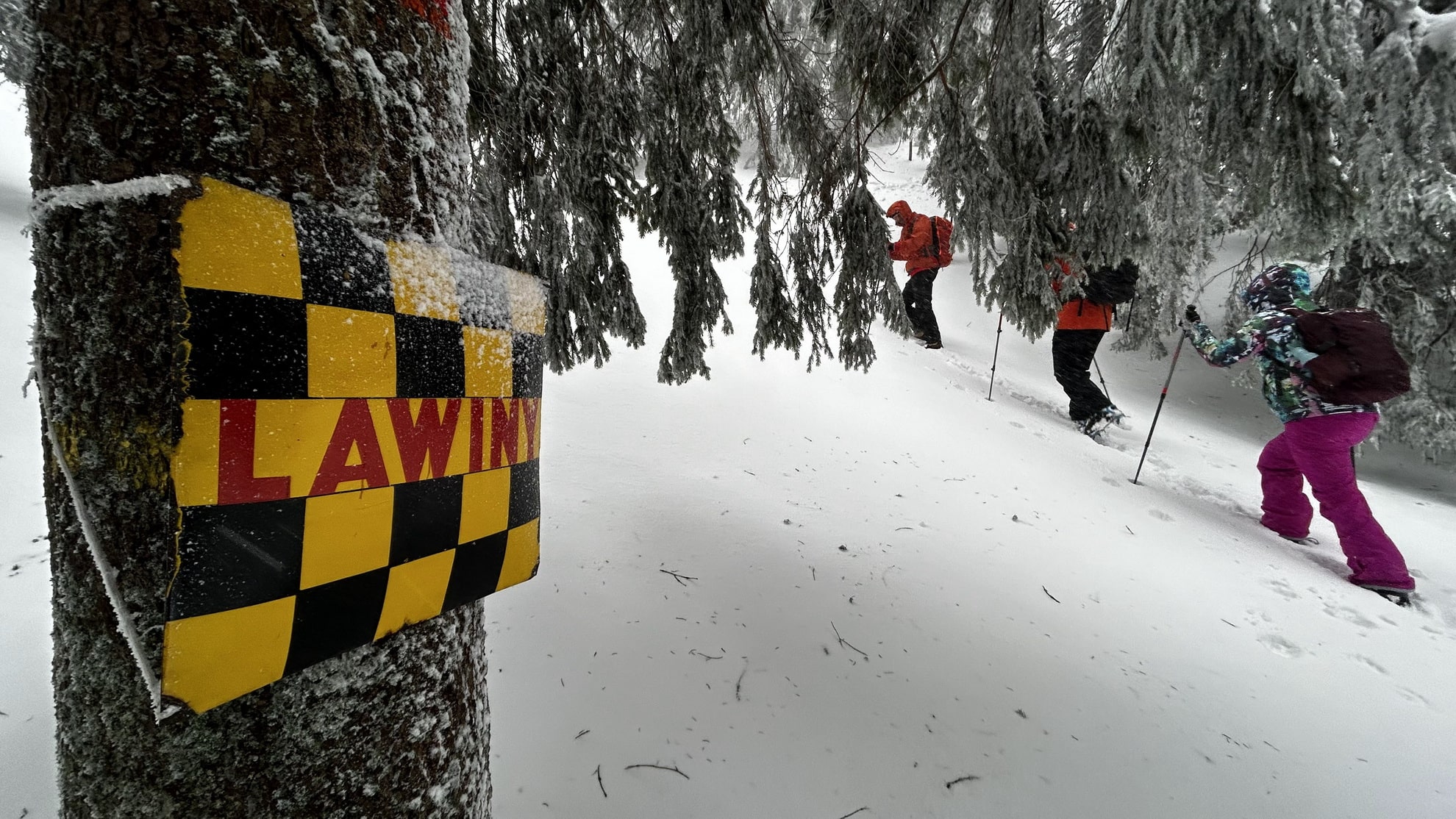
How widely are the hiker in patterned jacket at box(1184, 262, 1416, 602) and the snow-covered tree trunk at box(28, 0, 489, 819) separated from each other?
489 cm

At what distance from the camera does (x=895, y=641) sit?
1981 millimetres

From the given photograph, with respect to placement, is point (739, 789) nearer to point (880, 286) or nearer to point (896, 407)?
point (880, 286)

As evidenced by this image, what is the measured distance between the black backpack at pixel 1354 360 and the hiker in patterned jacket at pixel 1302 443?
7cm

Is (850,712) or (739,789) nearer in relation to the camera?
(739,789)

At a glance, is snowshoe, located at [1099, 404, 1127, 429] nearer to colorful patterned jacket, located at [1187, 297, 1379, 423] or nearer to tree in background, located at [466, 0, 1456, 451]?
colorful patterned jacket, located at [1187, 297, 1379, 423]

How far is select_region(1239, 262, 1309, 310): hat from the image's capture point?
11.4 ft

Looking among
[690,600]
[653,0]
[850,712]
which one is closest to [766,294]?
[653,0]

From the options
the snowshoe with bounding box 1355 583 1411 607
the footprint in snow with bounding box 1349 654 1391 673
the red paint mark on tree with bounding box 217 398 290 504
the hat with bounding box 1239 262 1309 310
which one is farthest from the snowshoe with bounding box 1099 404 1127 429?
the red paint mark on tree with bounding box 217 398 290 504

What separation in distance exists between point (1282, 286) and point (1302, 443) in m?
1.09

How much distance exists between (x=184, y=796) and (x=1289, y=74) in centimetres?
309

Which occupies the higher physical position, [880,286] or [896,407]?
[880,286]

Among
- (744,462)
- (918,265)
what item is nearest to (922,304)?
(918,265)

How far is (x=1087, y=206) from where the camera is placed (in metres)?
2.21

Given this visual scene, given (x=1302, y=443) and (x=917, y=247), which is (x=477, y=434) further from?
(x=917, y=247)
